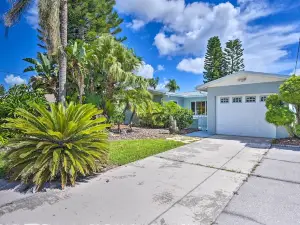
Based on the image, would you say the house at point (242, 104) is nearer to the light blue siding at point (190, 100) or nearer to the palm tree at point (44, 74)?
the light blue siding at point (190, 100)

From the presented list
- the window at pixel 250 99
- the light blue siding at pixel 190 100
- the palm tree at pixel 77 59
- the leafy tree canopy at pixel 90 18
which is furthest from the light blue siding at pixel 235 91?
the leafy tree canopy at pixel 90 18

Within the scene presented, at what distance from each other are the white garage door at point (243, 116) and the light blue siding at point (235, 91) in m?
0.25

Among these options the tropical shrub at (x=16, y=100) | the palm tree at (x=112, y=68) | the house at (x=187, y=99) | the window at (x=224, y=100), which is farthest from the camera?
the house at (x=187, y=99)

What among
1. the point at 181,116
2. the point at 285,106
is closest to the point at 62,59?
the point at 181,116

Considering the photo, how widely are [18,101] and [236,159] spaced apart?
8.79 meters

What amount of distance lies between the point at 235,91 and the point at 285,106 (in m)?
2.79

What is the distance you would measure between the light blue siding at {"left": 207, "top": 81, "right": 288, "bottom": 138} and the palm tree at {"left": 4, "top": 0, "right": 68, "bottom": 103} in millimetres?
8729

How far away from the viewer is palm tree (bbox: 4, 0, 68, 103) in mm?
6898

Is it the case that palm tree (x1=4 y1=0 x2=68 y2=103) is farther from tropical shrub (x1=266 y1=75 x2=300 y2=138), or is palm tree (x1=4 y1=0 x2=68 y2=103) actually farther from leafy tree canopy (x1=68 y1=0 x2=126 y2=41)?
leafy tree canopy (x1=68 y1=0 x2=126 y2=41)

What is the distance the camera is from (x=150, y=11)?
1366 centimetres

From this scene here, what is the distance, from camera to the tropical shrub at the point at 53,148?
3.99 meters

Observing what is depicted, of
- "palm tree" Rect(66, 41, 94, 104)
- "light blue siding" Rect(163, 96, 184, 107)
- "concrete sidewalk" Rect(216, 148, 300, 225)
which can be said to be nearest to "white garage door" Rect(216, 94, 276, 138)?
"concrete sidewalk" Rect(216, 148, 300, 225)

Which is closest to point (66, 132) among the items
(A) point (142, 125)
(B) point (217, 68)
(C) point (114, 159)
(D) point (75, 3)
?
(C) point (114, 159)

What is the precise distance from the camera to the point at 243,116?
1109 centimetres
